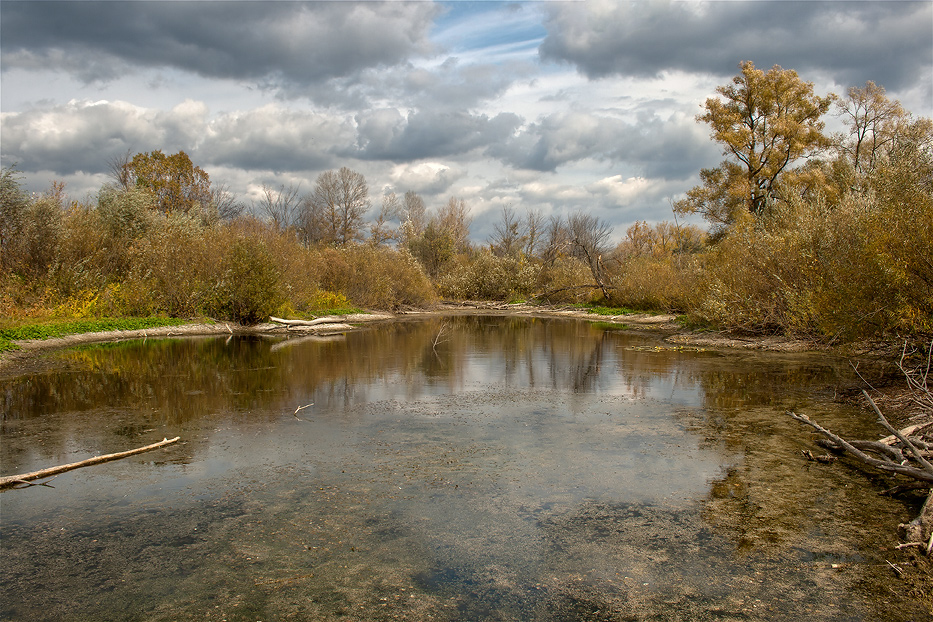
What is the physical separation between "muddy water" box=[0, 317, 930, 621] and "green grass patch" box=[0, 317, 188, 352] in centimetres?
633

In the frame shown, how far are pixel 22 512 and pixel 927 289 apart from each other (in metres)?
12.1

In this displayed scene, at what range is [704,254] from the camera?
2688 centimetres

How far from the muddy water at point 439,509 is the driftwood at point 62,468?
0.21 meters

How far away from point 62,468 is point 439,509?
428 centimetres

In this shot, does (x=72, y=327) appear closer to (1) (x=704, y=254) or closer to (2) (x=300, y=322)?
(2) (x=300, y=322)

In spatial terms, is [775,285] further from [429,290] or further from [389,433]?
[429,290]

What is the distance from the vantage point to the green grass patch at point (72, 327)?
16.7 metres

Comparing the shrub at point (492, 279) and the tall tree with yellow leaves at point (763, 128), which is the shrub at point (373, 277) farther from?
the tall tree with yellow leaves at point (763, 128)

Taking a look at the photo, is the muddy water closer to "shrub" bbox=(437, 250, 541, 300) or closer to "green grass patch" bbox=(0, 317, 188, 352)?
"green grass patch" bbox=(0, 317, 188, 352)

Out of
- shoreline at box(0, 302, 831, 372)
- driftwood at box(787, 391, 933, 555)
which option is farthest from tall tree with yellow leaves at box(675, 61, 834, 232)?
driftwood at box(787, 391, 933, 555)

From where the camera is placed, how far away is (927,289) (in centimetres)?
938

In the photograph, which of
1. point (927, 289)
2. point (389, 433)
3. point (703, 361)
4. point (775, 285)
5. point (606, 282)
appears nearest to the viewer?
point (389, 433)

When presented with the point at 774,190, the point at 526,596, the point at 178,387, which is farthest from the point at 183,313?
the point at 774,190

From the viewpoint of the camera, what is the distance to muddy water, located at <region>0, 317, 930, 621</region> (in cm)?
405
